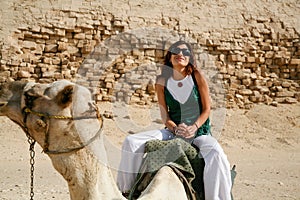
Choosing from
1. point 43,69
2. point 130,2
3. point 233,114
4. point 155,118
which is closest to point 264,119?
point 233,114

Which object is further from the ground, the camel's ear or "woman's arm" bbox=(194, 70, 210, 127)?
the camel's ear

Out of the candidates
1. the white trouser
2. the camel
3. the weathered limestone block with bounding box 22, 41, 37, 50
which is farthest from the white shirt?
the weathered limestone block with bounding box 22, 41, 37, 50

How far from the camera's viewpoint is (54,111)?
2.84 meters

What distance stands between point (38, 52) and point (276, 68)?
948 centimetres

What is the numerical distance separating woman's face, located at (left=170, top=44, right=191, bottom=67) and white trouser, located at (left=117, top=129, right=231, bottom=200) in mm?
614

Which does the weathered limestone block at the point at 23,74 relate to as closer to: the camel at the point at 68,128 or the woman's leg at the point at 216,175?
the woman's leg at the point at 216,175

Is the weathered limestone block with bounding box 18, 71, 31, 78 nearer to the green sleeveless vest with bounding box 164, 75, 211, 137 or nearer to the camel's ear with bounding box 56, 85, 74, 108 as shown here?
the green sleeveless vest with bounding box 164, 75, 211, 137

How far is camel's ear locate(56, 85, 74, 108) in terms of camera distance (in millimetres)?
2780

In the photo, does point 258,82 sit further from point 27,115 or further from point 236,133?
point 27,115

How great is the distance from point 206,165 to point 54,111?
4.07 ft

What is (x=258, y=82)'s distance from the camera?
19.3 metres

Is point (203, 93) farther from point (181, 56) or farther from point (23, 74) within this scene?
point (23, 74)

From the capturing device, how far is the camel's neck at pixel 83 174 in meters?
2.84

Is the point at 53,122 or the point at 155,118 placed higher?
the point at 53,122
